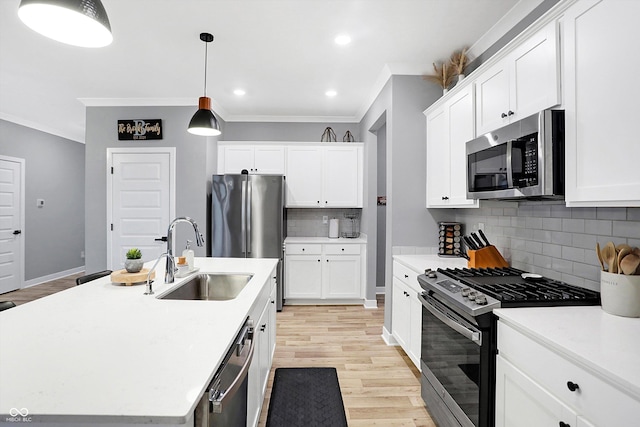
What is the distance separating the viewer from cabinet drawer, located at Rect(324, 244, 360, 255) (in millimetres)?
4395

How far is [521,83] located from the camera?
1.78 meters

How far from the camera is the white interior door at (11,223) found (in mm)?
4910

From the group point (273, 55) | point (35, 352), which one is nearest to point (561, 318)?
point (35, 352)

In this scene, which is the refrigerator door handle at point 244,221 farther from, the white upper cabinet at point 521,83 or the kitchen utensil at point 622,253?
the kitchen utensil at point 622,253

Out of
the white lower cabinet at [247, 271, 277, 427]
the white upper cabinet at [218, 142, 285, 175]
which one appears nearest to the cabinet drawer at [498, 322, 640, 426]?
the white lower cabinet at [247, 271, 277, 427]

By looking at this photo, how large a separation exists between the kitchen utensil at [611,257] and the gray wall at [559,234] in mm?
169

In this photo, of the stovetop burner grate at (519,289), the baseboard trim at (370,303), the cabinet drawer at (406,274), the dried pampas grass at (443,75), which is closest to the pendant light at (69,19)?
the stovetop burner grate at (519,289)

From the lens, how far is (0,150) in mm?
4852

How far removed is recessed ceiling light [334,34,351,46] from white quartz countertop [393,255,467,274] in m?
1.92

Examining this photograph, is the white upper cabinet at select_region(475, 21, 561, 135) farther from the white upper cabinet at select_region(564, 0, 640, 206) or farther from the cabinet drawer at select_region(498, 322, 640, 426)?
the cabinet drawer at select_region(498, 322, 640, 426)

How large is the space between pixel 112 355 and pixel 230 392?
0.38 m

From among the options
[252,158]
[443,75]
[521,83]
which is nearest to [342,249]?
[252,158]

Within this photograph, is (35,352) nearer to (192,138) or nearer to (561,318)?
(561,318)

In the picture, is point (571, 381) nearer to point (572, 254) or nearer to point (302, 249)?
point (572, 254)
